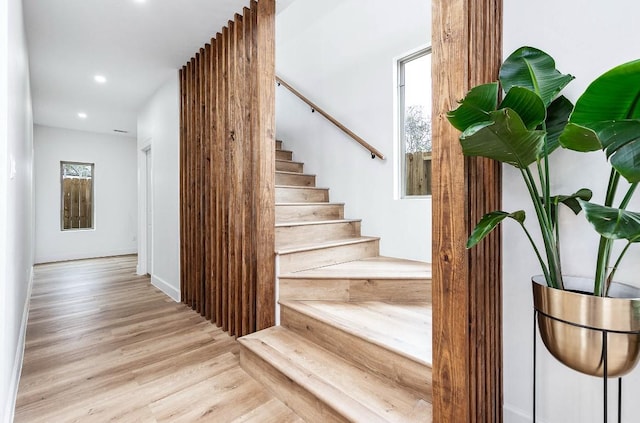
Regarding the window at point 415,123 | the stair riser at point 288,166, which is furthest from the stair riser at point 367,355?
the stair riser at point 288,166

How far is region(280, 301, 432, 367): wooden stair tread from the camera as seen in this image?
165 cm

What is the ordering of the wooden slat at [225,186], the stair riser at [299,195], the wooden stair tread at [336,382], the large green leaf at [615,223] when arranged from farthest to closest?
the stair riser at [299,195]
the wooden slat at [225,186]
the wooden stair tread at [336,382]
the large green leaf at [615,223]

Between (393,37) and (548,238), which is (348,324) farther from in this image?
(393,37)

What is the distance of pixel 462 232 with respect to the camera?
4.06ft

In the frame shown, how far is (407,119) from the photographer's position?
3076mm

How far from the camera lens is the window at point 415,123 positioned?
2.93 m

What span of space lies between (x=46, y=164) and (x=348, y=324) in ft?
24.7

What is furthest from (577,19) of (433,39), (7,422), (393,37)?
(7,422)

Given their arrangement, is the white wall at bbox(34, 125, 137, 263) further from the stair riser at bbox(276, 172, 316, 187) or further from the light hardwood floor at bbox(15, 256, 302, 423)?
the stair riser at bbox(276, 172, 316, 187)

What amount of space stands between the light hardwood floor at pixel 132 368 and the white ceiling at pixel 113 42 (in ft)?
9.07

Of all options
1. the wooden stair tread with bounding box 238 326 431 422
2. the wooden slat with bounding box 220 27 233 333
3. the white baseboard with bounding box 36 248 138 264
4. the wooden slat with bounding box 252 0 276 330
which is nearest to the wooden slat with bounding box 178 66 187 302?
the wooden slat with bounding box 220 27 233 333

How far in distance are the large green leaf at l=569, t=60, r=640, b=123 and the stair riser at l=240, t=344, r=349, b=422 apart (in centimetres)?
152

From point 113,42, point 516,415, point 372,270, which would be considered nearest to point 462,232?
point 516,415

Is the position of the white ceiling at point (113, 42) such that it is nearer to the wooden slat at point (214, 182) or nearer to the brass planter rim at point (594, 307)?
the wooden slat at point (214, 182)
